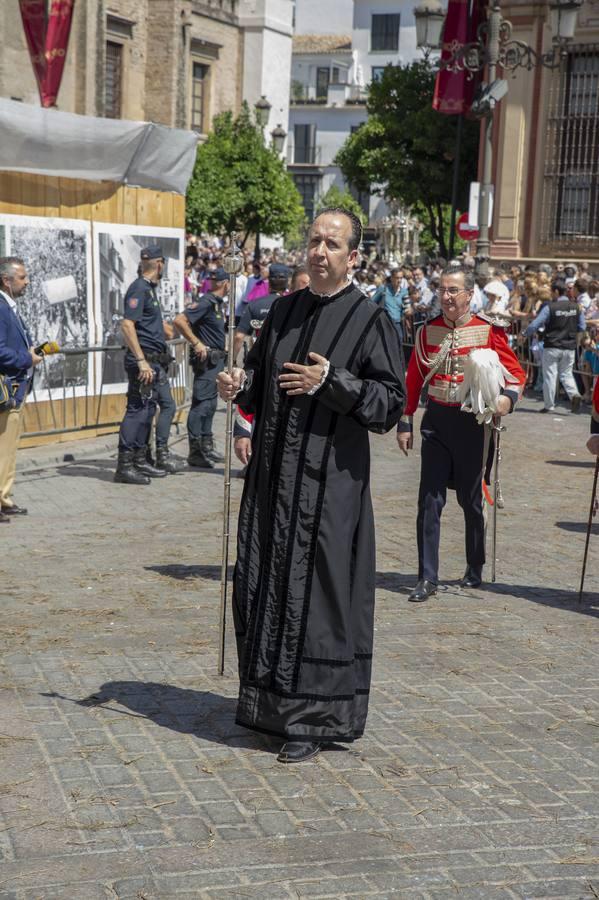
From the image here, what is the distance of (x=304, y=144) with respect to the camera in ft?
287

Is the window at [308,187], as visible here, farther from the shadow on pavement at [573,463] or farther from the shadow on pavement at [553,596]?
the shadow on pavement at [553,596]

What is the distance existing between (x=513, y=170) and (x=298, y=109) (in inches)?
2238

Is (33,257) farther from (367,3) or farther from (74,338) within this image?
(367,3)

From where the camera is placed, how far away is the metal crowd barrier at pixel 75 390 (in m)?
13.5

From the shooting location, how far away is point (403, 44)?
85.6 m

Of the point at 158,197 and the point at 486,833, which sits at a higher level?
the point at 158,197

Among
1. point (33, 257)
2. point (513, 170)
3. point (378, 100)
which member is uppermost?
point (378, 100)

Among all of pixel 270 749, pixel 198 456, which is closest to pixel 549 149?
pixel 198 456

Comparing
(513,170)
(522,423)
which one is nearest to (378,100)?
(513,170)

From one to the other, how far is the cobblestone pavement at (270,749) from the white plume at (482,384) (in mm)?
1202

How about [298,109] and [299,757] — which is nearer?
[299,757]

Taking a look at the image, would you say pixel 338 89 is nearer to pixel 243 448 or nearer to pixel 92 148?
pixel 92 148

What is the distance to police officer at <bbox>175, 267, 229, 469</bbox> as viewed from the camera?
→ 1282cm

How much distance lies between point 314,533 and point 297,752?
0.87 meters
